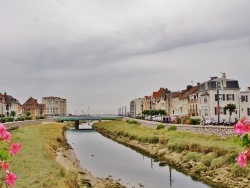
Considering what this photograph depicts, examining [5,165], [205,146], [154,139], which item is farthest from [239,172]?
[154,139]

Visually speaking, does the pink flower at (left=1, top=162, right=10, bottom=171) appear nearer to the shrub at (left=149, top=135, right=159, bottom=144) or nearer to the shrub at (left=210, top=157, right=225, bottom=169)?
the shrub at (left=210, top=157, right=225, bottom=169)

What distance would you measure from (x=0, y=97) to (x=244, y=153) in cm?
13449

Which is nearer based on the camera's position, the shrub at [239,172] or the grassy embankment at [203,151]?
the shrub at [239,172]

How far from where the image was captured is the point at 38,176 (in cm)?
2362

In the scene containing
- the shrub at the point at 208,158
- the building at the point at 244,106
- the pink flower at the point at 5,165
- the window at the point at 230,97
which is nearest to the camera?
the pink flower at the point at 5,165

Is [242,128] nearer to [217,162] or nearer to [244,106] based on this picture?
[217,162]

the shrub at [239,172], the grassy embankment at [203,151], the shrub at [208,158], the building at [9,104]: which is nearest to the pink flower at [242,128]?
the grassy embankment at [203,151]

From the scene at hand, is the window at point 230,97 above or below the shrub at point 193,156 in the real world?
above

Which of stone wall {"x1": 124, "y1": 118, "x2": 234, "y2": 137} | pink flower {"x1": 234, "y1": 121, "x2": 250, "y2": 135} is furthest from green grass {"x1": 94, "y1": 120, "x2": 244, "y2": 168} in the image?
pink flower {"x1": 234, "y1": 121, "x2": 250, "y2": 135}

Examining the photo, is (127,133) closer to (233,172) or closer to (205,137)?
(205,137)

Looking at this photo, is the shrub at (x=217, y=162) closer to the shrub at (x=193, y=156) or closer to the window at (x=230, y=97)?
the shrub at (x=193, y=156)

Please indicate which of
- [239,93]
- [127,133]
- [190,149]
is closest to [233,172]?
[190,149]

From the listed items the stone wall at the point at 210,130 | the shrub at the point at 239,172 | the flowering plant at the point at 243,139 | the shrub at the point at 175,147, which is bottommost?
the shrub at the point at 239,172

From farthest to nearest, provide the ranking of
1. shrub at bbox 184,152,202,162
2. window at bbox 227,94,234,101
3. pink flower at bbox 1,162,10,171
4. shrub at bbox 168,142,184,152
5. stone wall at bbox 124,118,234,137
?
window at bbox 227,94,234,101
shrub at bbox 168,142,184,152
stone wall at bbox 124,118,234,137
shrub at bbox 184,152,202,162
pink flower at bbox 1,162,10,171
